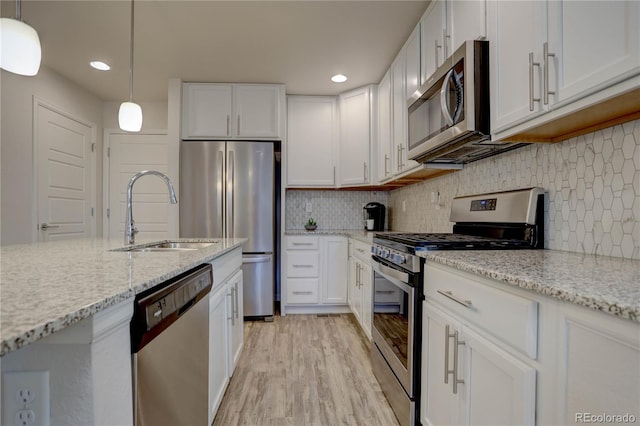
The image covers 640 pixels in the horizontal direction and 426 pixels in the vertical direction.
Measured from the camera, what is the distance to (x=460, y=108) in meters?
1.58

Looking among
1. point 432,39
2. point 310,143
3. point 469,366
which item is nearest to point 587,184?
point 469,366

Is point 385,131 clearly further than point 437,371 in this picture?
Yes

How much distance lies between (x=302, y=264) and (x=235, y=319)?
1.44 metres

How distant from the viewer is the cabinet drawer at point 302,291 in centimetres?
349

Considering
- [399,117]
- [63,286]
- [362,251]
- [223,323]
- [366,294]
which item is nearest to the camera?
[63,286]

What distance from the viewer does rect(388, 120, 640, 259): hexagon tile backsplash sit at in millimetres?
1145

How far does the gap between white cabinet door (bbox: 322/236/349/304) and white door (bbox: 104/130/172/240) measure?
215 cm

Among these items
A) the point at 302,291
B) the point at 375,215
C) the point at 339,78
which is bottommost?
the point at 302,291

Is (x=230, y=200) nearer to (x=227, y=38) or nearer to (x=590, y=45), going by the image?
(x=227, y=38)

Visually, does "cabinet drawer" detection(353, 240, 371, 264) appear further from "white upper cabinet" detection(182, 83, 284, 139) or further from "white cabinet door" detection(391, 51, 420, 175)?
"white upper cabinet" detection(182, 83, 284, 139)

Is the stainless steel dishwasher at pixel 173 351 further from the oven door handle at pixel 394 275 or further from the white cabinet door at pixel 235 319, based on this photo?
the oven door handle at pixel 394 275

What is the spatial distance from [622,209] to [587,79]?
1.68 ft

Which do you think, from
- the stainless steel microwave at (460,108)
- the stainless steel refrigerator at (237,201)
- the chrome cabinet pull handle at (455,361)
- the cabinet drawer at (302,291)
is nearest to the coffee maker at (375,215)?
the cabinet drawer at (302,291)

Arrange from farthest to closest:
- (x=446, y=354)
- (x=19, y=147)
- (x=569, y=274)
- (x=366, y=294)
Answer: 1. (x=19, y=147)
2. (x=366, y=294)
3. (x=446, y=354)
4. (x=569, y=274)
